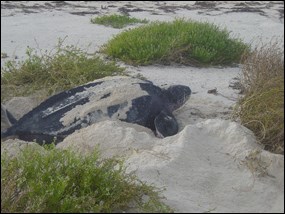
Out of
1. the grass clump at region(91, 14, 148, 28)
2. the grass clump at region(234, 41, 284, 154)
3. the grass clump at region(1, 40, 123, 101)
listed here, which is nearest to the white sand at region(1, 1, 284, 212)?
the grass clump at region(234, 41, 284, 154)

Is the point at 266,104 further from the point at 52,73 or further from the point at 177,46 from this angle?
the point at 177,46

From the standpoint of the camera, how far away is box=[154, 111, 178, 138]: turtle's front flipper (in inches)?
138

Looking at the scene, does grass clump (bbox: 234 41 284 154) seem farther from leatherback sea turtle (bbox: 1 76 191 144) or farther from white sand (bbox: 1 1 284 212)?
leatherback sea turtle (bbox: 1 76 191 144)

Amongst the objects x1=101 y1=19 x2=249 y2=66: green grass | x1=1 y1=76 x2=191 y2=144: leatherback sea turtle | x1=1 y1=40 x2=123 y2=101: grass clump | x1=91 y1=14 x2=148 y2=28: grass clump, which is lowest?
x1=91 y1=14 x2=148 y2=28: grass clump

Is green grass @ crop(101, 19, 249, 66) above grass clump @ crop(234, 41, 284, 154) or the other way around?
the other way around

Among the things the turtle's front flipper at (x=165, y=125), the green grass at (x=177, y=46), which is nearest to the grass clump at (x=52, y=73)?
the green grass at (x=177, y=46)

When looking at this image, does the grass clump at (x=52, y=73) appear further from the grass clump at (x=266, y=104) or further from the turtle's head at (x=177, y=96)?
the grass clump at (x=266, y=104)

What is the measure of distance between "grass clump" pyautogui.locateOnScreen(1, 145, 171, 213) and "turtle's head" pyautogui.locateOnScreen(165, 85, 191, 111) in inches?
59.6

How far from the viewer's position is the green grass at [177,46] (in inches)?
206

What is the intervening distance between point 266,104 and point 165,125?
33.7 inches

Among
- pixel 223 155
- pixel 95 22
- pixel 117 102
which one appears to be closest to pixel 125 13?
pixel 95 22

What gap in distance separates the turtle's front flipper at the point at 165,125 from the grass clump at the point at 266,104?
438mm

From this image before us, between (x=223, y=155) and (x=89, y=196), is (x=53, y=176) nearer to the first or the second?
(x=89, y=196)

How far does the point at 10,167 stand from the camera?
2.41 meters
